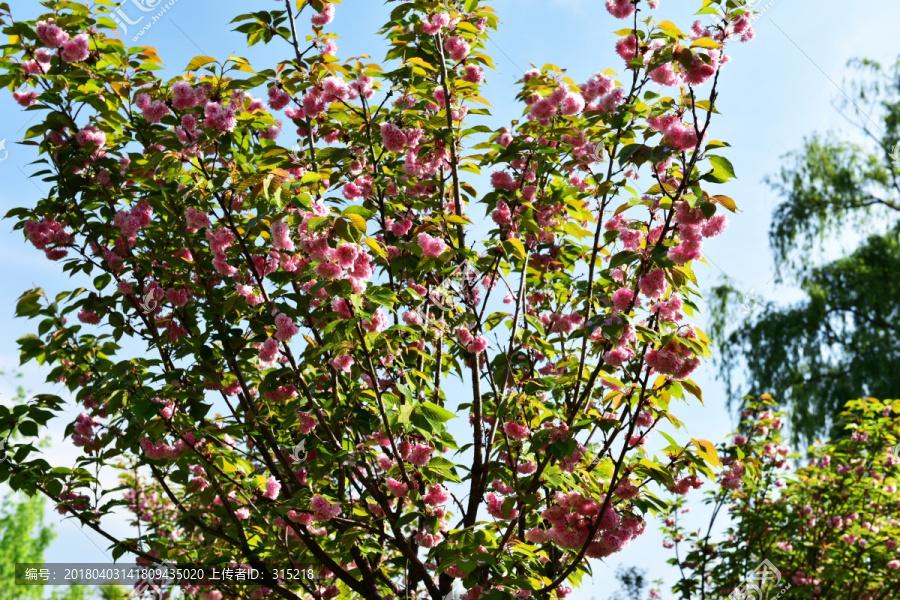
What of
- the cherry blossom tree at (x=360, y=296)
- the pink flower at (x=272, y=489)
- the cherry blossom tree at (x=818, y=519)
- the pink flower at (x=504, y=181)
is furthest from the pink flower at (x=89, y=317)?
the cherry blossom tree at (x=818, y=519)

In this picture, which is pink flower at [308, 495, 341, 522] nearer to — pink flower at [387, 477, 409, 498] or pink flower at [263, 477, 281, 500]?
pink flower at [387, 477, 409, 498]

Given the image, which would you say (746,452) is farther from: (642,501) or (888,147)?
(888,147)

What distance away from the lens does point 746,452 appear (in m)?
5.53

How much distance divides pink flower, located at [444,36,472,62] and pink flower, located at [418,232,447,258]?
36.1 inches

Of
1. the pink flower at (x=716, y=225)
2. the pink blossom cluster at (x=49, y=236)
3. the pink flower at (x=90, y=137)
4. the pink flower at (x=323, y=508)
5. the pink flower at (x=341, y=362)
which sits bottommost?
the pink flower at (x=323, y=508)

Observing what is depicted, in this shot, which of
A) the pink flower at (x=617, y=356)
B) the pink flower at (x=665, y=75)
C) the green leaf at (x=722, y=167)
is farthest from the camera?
the pink flower at (x=665, y=75)

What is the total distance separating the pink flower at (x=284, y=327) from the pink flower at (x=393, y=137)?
88 centimetres

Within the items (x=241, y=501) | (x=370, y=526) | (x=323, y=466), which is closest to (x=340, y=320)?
(x=323, y=466)

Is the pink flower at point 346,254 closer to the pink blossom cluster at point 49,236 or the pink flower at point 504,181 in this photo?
the pink flower at point 504,181

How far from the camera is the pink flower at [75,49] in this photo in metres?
3.36

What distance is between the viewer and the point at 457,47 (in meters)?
3.29

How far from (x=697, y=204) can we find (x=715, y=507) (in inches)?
164

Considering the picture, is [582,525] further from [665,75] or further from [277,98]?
[277,98]

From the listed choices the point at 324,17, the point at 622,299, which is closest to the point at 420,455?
the point at 622,299
